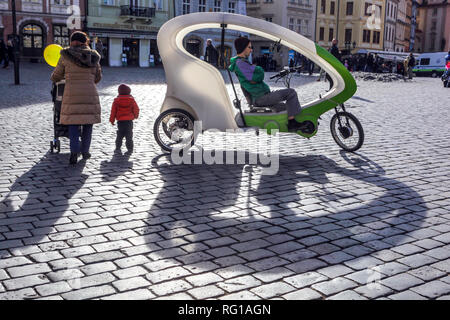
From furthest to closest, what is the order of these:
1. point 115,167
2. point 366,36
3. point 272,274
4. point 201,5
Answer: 1. point 366,36
2. point 201,5
3. point 115,167
4. point 272,274

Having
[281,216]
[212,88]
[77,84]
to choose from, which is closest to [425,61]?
[212,88]

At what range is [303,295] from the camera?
3.24 meters

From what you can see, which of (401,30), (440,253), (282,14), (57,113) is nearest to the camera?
(440,253)

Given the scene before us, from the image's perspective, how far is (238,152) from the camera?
7.80 meters

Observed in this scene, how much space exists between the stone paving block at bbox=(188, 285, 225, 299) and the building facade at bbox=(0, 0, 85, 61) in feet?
134

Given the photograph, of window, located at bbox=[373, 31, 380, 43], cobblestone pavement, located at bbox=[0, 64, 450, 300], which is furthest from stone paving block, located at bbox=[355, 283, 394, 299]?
window, located at bbox=[373, 31, 380, 43]

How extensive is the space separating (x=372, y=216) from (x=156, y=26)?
45.2 meters

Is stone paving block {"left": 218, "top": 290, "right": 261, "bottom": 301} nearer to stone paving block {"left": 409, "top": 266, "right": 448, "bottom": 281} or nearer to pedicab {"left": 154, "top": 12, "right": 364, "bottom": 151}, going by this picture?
stone paving block {"left": 409, "top": 266, "right": 448, "bottom": 281}

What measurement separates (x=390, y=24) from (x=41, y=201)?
8121cm

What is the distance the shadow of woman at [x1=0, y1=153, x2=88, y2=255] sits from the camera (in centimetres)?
422

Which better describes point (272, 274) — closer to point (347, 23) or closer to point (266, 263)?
point (266, 263)

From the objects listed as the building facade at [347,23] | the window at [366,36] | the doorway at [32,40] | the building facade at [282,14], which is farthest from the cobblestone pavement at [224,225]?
the window at [366,36]

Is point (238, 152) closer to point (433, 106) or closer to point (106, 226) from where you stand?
point (106, 226)
